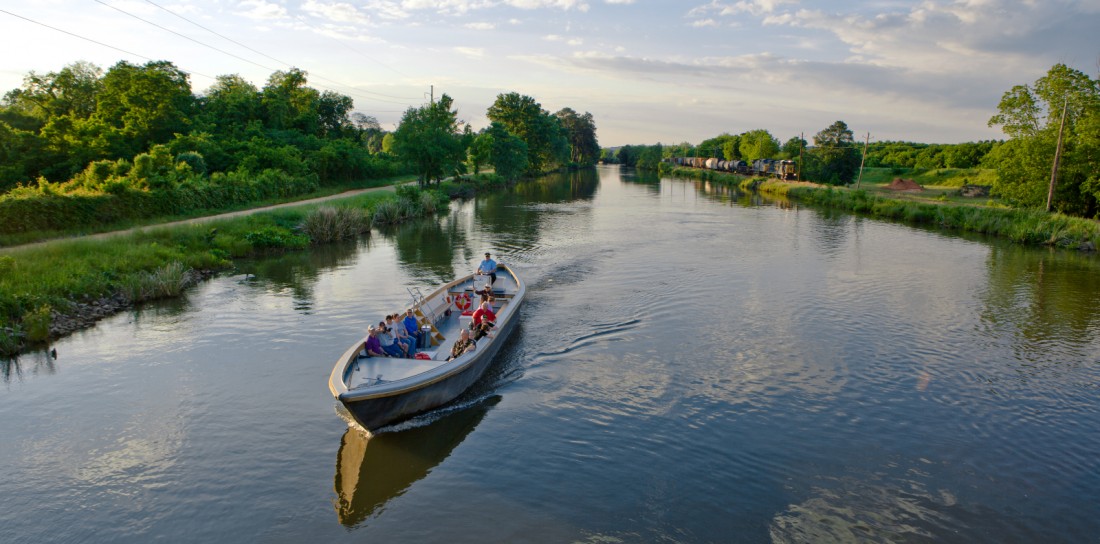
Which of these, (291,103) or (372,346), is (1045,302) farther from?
(291,103)

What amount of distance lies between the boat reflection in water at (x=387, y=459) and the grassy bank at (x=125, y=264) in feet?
35.7

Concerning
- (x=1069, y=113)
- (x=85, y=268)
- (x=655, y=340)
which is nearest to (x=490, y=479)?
(x=655, y=340)

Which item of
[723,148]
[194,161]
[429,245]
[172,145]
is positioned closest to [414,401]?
[429,245]

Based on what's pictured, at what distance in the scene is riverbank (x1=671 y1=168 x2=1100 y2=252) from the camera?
33188 mm

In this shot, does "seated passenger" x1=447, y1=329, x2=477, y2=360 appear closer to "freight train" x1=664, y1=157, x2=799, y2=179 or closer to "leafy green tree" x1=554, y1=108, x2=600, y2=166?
"freight train" x1=664, y1=157, x2=799, y2=179

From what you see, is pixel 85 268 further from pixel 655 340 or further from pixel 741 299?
pixel 741 299

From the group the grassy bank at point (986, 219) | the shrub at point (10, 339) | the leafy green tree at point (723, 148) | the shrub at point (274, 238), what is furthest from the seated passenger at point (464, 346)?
the leafy green tree at point (723, 148)

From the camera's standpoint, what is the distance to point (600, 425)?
12.2 m

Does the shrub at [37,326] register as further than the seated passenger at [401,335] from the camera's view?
Yes

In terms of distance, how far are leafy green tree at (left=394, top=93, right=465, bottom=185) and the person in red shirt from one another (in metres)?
36.8

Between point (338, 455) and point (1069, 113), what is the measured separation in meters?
47.0

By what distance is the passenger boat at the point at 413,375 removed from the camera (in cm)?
1096

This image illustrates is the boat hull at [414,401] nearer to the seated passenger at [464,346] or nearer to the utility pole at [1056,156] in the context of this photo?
the seated passenger at [464,346]

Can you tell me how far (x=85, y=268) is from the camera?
19516 millimetres
